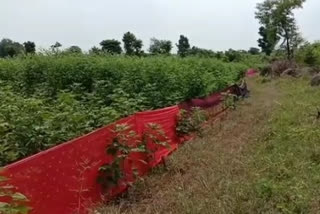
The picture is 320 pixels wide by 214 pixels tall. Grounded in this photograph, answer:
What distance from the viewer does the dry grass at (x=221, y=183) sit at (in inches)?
186

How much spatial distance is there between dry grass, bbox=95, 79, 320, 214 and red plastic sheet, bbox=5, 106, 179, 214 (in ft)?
0.94

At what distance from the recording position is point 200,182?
5.89m

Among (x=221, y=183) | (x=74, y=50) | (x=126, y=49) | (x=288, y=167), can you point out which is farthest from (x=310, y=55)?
(x=221, y=183)

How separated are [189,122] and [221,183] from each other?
4.20m

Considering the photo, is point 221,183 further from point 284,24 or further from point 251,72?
point 284,24

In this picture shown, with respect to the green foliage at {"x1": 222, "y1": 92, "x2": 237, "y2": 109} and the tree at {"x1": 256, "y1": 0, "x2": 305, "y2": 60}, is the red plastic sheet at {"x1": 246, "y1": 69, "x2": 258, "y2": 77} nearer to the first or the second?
the tree at {"x1": 256, "y1": 0, "x2": 305, "y2": 60}

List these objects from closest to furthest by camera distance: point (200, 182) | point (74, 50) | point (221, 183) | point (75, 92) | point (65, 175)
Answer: point (65, 175) < point (221, 183) < point (200, 182) < point (75, 92) < point (74, 50)

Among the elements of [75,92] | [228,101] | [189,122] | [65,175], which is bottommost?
[228,101]

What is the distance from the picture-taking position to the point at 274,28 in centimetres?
5084

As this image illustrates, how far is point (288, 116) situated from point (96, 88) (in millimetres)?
4730

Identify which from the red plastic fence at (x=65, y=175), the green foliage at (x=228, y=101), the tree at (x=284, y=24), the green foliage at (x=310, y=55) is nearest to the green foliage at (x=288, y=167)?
the red plastic fence at (x=65, y=175)

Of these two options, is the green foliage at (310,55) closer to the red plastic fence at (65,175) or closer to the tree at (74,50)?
the tree at (74,50)

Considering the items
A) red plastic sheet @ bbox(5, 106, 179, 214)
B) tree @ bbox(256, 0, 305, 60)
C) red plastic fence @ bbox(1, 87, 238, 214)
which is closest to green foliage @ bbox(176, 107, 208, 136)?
red plastic fence @ bbox(1, 87, 238, 214)

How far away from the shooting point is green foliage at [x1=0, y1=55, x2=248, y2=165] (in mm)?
5363
